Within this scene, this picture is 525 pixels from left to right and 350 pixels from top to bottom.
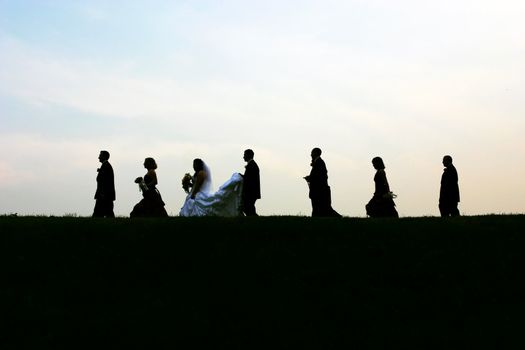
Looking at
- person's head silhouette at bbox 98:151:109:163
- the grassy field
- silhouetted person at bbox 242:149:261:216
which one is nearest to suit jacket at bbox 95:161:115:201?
person's head silhouette at bbox 98:151:109:163

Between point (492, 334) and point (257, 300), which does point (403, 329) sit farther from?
point (257, 300)

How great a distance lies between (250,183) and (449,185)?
6.37 meters

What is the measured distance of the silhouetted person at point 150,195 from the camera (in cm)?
2747

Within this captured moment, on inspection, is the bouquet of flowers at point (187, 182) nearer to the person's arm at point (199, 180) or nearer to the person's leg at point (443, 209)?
the person's arm at point (199, 180)

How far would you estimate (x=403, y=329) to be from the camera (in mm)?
18125

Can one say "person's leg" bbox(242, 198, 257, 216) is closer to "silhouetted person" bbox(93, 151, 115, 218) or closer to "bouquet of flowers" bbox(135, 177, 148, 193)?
"bouquet of flowers" bbox(135, 177, 148, 193)

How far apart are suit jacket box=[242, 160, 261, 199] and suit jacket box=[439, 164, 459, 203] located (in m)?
5.95

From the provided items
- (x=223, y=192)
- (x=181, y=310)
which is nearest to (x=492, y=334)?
(x=181, y=310)

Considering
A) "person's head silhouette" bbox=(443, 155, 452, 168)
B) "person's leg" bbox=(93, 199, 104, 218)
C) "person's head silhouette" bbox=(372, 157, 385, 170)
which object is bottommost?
"person's leg" bbox=(93, 199, 104, 218)

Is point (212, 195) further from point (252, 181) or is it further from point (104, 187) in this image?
point (104, 187)

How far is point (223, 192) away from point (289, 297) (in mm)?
8860

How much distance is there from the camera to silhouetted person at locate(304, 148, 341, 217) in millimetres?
27375

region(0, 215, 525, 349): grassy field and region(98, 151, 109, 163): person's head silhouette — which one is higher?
region(98, 151, 109, 163): person's head silhouette

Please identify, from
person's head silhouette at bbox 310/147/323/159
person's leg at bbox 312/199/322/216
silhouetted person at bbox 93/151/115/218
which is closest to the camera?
person's head silhouette at bbox 310/147/323/159
